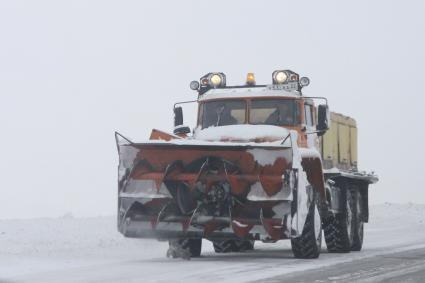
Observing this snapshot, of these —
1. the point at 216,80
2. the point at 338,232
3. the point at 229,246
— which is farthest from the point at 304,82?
the point at 229,246

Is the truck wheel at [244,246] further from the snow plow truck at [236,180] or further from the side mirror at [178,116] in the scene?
the side mirror at [178,116]

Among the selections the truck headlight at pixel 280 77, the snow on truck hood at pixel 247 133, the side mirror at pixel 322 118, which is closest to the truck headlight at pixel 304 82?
the truck headlight at pixel 280 77

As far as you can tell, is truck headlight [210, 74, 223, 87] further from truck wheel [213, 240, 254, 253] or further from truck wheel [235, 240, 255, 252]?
truck wheel [235, 240, 255, 252]

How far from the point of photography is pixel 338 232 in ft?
55.7

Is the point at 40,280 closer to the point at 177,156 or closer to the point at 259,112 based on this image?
the point at 177,156

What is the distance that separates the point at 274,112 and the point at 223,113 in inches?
33.9

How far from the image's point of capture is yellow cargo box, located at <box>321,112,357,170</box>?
54.6ft

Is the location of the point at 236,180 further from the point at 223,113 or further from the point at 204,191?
the point at 223,113

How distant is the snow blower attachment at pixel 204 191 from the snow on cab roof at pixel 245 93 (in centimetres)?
234

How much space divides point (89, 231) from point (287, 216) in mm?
8533

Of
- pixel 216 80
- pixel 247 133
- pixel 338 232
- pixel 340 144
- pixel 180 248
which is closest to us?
pixel 180 248

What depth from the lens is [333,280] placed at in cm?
1027

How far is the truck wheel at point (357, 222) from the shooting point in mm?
17625

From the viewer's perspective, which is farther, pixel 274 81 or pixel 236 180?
pixel 274 81
